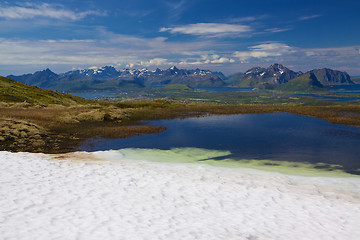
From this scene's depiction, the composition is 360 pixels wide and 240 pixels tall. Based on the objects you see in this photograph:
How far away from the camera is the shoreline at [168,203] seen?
467 inches

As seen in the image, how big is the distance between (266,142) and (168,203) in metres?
25.0

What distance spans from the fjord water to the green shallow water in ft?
4.82

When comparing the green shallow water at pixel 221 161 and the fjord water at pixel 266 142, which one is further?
the fjord water at pixel 266 142

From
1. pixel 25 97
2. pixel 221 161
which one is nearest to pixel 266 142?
pixel 221 161

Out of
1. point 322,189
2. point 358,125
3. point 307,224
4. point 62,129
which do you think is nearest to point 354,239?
point 307,224

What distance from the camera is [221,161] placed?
85.1 ft

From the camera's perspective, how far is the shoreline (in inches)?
467

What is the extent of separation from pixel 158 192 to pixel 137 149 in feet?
49.2

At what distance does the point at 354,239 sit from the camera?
A: 11406mm

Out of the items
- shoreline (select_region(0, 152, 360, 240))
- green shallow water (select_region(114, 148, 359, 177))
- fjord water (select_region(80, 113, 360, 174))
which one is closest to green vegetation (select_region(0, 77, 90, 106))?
fjord water (select_region(80, 113, 360, 174))

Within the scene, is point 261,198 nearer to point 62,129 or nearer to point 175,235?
point 175,235

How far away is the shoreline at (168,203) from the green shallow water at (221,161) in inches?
83.1

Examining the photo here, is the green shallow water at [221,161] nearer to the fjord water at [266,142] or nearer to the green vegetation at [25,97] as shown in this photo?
the fjord water at [266,142]

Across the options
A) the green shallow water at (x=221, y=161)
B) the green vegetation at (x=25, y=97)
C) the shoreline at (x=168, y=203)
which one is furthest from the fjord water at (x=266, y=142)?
the green vegetation at (x=25, y=97)
